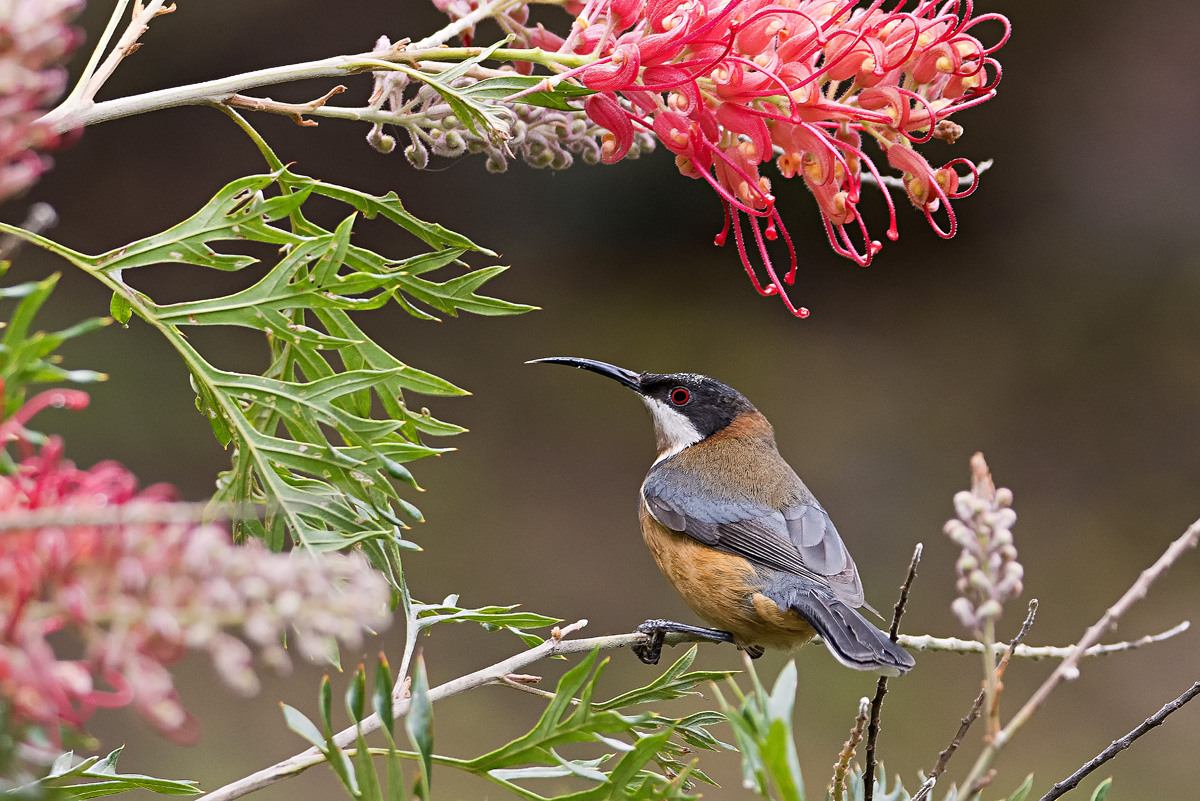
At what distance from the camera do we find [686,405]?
230cm

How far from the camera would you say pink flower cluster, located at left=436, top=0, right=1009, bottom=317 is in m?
0.94

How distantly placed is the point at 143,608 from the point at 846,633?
4.07 ft

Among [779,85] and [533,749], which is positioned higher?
[779,85]

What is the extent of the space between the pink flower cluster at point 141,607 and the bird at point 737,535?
0.99 meters

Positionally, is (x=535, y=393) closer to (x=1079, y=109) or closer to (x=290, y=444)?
(x=1079, y=109)

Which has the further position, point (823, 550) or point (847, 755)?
point (823, 550)

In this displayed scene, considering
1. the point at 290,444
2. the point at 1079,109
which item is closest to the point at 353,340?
the point at 290,444

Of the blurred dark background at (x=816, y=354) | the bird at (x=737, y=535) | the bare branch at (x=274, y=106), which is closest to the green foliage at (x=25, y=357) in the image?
the bare branch at (x=274, y=106)

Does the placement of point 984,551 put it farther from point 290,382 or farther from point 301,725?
point 290,382

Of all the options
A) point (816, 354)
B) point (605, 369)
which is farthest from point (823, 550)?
point (816, 354)

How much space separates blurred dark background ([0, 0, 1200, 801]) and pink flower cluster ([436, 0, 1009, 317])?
3.57m

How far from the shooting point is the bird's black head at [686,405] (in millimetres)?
2297

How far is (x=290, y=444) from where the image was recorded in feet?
2.96

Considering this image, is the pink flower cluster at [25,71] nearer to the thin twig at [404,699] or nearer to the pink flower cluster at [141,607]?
the pink flower cluster at [141,607]
